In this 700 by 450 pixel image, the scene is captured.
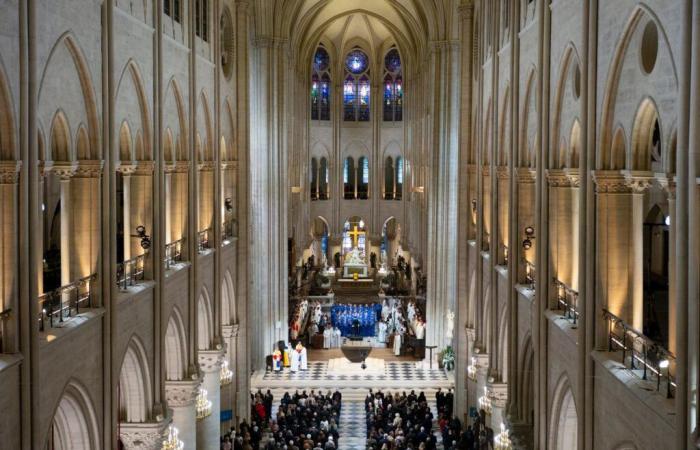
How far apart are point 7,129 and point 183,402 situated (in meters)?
13.5

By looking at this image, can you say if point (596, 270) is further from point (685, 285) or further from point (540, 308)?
point (685, 285)

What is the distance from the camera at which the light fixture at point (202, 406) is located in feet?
95.6

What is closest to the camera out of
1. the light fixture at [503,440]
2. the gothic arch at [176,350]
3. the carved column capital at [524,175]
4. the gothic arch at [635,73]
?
the gothic arch at [635,73]

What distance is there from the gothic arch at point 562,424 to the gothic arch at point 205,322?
12.5 metres

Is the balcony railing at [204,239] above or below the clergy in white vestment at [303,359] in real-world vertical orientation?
above

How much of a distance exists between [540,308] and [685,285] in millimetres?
8555

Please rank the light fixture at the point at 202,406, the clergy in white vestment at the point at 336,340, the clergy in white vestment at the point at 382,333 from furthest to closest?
the clergy in white vestment at the point at 382,333 < the clergy in white vestment at the point at 336,340 < the light fixture at the point at 202,406

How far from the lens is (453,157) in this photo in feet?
140

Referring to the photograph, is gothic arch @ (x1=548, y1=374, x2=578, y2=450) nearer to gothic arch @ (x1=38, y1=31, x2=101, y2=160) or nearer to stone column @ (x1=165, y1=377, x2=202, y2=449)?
gothic arch @ (x1=38, y1=31, x2=101, y2=160)

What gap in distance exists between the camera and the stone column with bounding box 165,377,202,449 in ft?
85.8

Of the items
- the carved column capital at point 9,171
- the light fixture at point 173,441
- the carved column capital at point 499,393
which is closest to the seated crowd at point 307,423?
the light fixture at point 173,441

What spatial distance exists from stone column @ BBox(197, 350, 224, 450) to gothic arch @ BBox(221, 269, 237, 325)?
2905 millimetres

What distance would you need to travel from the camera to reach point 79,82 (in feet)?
59.0

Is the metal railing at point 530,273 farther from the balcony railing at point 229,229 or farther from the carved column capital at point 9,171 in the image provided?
the carved column capital at point 9,171
